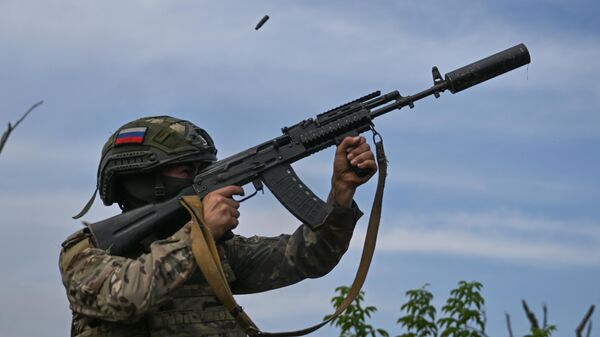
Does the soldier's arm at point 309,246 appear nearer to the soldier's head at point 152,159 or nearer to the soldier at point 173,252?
the soldier at point 173,252

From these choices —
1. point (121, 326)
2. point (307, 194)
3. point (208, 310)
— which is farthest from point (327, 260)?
point (121, 326)

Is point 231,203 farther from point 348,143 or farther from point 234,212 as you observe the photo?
point 348,143

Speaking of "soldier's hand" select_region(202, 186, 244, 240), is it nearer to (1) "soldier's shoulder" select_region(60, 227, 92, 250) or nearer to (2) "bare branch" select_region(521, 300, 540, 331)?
(1) "soldier's shoulder" select_region(60, 227, 92, 250)

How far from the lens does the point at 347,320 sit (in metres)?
11.1

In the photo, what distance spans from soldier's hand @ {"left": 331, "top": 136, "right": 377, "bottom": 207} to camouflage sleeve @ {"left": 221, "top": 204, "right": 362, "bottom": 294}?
16 cm

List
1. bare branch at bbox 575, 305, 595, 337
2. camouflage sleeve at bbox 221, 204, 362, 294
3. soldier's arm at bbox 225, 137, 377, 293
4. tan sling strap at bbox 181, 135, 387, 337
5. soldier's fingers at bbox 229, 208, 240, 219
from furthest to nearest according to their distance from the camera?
camouflage sleeve at bbox 221, 204, 362, 294, soldier's arm at bbox 225, 137, 377, 293, soldier's fingers at bbox 229, 208, 240, 219, tan sling strap at bbox 181, 135, 387, 337, bare branch at bbox 575, 305, 595, 337

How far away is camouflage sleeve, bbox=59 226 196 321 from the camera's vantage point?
5.15 m

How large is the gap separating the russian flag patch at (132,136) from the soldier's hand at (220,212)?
657mm

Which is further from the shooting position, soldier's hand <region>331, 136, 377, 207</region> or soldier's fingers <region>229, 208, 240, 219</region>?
soldier's hand <region>331, 136, 377, 207</region>

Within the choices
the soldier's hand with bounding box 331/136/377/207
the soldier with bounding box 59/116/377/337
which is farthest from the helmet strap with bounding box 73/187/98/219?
the soldier's hand with bounding box 331/136/377/207

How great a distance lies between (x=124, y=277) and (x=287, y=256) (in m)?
1.39

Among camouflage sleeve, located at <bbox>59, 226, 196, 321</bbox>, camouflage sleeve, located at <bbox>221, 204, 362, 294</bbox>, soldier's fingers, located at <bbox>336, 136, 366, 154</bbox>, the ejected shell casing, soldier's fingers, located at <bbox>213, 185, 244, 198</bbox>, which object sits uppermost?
the ejected shell casing

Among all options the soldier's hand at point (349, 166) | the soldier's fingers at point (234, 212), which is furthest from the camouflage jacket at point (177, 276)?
the soldier's fingers at point (234, 212)

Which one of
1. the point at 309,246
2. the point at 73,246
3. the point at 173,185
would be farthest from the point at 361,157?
the point at 73,246
